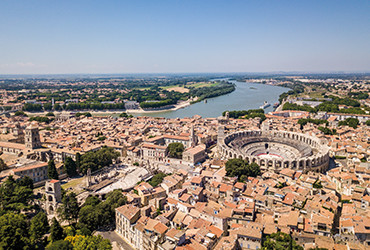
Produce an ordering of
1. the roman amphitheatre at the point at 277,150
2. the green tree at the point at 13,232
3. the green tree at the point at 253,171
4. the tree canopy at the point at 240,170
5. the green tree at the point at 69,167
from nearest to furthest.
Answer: the green tree at the point at 13,232, the tree canopy at the point at 240,170, the green tree at the point at 253,171, the green tree at the point at 69,167, the roman amphitheatre at the point at 277,150

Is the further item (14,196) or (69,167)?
(69,167)

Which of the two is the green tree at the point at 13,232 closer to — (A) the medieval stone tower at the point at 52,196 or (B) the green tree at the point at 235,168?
(A) the medieval stone tower at the point at 52,196

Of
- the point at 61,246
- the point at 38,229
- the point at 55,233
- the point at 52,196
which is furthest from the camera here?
the point at 52,196

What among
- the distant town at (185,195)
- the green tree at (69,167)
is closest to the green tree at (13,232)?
the distant town at (185,195)

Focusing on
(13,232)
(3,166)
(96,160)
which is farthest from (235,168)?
A: (3,166)

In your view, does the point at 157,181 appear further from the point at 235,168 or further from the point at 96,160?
the point at 96,160

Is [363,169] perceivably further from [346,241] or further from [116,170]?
[116,170]
